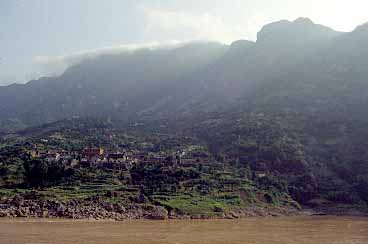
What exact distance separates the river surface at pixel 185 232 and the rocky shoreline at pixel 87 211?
5.21 metres

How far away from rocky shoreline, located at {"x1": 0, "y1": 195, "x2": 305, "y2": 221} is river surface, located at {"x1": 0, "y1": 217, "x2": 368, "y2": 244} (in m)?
5.21

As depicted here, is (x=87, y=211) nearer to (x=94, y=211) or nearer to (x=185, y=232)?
(x=94, y=211)

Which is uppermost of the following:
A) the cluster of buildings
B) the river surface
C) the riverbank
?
the cluster of buildings

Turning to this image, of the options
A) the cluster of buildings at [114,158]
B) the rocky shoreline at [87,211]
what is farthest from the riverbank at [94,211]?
the cluster of buildings at [114,158]

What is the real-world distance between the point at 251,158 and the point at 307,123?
3447cm

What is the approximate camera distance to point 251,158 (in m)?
137

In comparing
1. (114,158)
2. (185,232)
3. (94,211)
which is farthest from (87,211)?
(114,158)

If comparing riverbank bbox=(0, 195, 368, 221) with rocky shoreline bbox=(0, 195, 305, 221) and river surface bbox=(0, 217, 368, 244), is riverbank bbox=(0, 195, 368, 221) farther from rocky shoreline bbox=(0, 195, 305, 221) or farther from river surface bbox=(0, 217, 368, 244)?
river surface bbox=(0, 217, 368, 244)

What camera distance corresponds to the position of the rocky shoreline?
87250mm

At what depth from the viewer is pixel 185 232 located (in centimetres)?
7038

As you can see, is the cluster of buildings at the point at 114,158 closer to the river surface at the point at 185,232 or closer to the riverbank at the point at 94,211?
the riverbank at the point at 94,211

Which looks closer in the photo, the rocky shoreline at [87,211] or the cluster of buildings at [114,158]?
the rocky shoreline at [87,211]

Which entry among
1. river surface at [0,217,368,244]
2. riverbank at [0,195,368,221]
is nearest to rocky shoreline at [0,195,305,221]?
riverbank at [0,195,368,221]

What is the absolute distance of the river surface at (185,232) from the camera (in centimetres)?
6019
